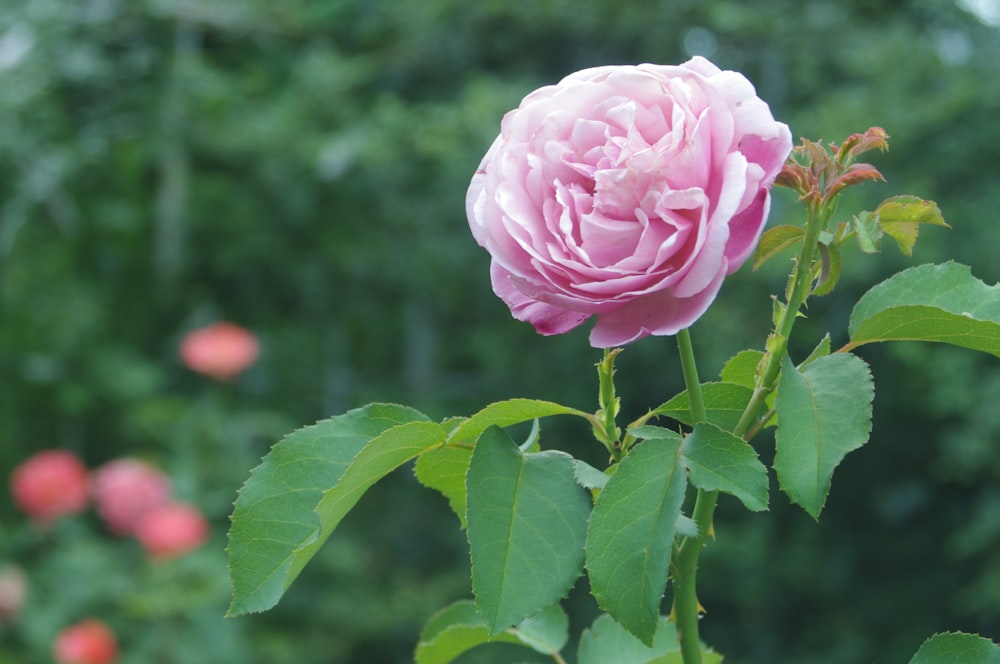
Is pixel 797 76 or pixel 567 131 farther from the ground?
pixel 567 131

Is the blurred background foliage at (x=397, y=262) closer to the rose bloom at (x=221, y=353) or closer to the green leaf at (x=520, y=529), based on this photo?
the rose bloom at (x=221, y=353)

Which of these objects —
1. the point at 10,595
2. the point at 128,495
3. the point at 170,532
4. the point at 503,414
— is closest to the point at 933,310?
the point at 503,414

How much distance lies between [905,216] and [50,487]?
6.19ft

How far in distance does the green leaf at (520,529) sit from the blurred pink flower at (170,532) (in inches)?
61.8

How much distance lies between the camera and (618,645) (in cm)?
46

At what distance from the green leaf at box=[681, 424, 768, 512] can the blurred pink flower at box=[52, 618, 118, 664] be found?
162cm

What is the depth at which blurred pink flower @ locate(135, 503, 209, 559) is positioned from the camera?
1.82 meters

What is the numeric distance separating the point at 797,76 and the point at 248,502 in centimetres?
257

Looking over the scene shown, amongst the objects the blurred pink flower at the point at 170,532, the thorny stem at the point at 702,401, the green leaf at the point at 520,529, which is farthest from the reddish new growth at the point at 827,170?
the blurred pink flower at the point at 170,532

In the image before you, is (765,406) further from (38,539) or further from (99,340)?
(99,340)

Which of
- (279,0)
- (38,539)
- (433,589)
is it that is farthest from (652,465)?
(279,0)

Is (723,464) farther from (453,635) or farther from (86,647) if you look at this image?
(86,647)

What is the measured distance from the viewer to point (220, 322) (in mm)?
2803

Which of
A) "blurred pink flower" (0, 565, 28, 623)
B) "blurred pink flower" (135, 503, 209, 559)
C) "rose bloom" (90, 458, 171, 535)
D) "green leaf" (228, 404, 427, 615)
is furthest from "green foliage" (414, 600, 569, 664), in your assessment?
"blurred pink flower" (0, 565, 28, 623)
